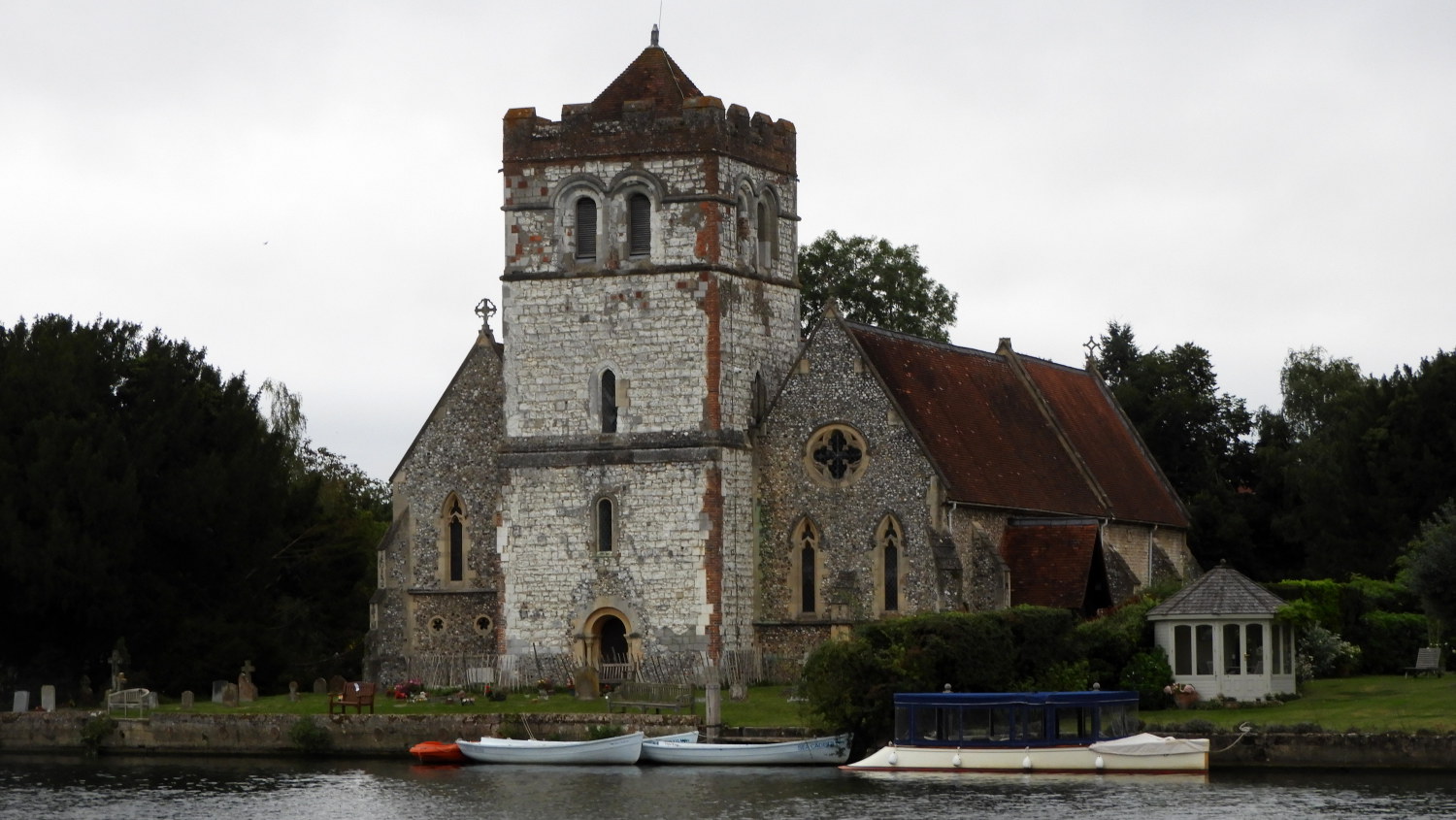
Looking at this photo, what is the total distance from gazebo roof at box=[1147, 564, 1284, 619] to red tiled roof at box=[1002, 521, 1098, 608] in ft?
11.6

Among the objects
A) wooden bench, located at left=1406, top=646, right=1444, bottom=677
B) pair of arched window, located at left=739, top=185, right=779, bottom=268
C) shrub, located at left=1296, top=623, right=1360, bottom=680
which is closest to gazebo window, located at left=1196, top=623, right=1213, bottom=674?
shrub, located at left=1296, top=623, right=1360, bottom=680

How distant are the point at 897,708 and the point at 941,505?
309 inches

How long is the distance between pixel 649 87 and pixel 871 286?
19.4 meters

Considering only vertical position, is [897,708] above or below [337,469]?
below

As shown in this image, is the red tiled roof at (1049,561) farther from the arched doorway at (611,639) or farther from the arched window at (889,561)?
the arched doorway at (611,639)

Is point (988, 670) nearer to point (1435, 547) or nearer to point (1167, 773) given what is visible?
point (1167, 773)

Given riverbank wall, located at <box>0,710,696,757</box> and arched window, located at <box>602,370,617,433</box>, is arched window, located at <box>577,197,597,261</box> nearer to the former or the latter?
arched window, located at <box>602,370,617,433</box>

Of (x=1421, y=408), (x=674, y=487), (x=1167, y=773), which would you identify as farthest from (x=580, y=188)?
(x=1421, y=408)

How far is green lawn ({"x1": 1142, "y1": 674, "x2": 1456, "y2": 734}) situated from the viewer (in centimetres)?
4250

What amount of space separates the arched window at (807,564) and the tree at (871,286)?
19.6 meters

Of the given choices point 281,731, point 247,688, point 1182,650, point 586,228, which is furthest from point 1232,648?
point 247,688

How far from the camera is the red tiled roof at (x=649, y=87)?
54.1m

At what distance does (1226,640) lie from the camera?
48.1 m

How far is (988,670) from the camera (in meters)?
46.1
